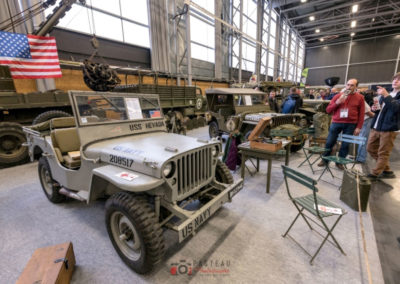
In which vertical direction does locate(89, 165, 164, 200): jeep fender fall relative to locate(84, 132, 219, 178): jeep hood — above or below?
below

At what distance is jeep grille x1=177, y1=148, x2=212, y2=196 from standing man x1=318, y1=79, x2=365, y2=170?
3.40 m

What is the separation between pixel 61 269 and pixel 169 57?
9688mm

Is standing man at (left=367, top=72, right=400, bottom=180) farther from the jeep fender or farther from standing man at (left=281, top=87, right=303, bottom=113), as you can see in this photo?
the jeep fender

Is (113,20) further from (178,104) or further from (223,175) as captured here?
(223,175)

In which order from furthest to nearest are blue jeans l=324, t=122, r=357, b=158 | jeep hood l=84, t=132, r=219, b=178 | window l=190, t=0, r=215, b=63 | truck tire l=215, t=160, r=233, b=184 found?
window l=190, t=0, r=215, b=63
blue jeans l=324, t=122, r=357, b=158
truck tire l=215, t=160, r=233, b=184
jeep hood l=84, t=132, r=219, b=178

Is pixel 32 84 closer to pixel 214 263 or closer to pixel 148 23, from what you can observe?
pixel 148 23

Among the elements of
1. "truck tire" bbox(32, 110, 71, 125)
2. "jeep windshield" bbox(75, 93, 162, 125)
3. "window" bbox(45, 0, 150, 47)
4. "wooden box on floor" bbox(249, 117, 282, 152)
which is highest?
"window" bbox(45, 0, 150, 47)

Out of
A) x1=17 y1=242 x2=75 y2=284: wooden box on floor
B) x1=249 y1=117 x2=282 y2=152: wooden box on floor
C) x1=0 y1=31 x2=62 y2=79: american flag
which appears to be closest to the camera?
x1=17 y1=242 x2=75 y2=284: wooden box on floor

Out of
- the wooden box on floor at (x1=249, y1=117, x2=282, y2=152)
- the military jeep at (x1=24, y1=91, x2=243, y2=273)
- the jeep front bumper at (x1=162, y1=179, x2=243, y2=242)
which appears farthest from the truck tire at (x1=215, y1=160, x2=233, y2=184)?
the wooden box on floor at (x1=249, y1=117, x2=282, y2=152)

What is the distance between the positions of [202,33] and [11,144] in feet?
36.6

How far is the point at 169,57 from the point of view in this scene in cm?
966

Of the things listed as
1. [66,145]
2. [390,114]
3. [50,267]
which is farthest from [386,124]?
[66,145]

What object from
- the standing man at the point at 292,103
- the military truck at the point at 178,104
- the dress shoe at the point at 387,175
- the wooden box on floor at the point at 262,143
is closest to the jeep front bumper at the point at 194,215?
the wooden box on floor at the point at 262,143

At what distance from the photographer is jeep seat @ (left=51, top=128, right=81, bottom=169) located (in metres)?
2.69
